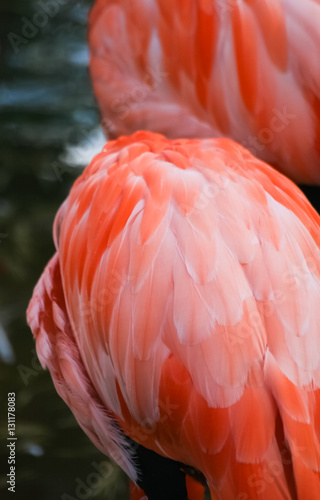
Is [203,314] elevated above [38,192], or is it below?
above

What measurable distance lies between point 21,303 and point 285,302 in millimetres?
399

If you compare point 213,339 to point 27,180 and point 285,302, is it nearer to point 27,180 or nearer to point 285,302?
point 285,302

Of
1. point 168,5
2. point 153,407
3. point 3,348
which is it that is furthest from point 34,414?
point 168,5

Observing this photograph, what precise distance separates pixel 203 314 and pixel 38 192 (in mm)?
423

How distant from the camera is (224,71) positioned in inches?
24.8

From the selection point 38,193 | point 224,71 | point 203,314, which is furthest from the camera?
point 38,193

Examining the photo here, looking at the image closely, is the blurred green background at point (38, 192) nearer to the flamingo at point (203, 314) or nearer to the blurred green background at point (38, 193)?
the blurred green background at point (38, 193)

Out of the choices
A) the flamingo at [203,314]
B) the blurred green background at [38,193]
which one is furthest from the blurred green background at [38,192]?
the flamingo at [203,314]

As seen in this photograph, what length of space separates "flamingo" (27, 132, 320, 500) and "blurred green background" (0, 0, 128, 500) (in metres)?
0.15

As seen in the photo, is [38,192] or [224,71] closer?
[224,71]

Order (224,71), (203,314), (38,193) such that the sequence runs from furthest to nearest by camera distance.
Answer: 1. (38,193)
2. (224,71)
3. (203,314)

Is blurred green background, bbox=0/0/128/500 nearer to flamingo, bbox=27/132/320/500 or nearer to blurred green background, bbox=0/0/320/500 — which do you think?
blurred green background, bbox=0/0/320/500

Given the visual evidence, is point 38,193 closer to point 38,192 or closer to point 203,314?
point 38,192

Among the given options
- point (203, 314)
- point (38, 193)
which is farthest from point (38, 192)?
point (203, 314)
